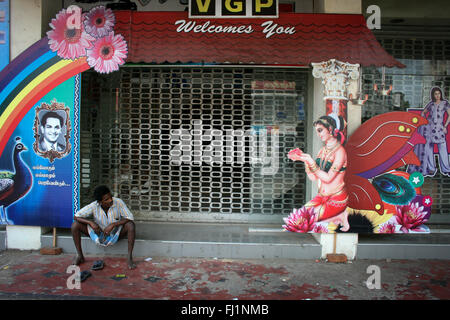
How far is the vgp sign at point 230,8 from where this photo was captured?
5156 mm

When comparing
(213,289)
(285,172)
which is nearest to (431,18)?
(285,172)

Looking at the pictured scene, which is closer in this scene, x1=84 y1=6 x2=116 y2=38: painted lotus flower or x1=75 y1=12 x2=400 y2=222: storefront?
x1=84 y1=6 x2=116 y2=38: painted lotus flower

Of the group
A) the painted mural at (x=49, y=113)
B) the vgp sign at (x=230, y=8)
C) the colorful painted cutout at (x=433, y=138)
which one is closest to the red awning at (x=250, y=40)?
the vgp sign at (x=230, y=8)

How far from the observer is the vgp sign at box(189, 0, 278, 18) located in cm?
516

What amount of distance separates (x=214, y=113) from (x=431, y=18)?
→ 4267mm

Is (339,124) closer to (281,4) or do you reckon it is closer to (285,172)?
(285,172)

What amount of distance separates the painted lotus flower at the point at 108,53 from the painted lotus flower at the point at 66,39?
0.37 ft

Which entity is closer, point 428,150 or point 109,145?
point 428,150

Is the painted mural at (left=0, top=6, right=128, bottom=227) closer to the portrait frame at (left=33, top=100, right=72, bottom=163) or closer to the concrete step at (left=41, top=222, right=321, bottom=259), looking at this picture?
the portrait frame at (left=33, top=100, right=72, bottom=163)

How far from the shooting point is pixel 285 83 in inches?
258

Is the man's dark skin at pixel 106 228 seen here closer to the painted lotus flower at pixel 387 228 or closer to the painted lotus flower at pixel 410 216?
the painted lotus flower at pixel 387 228

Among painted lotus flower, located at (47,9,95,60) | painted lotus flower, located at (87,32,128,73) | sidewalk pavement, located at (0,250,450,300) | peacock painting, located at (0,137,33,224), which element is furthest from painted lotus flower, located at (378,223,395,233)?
peacock painting, located at (0,137,33,224)

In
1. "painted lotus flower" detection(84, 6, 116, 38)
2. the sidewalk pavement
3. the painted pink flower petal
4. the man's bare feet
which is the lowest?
the sidewalk pavement

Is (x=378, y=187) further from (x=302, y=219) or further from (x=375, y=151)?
(x=302, y=219)
